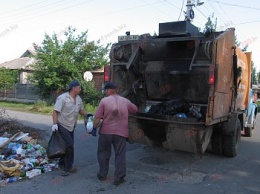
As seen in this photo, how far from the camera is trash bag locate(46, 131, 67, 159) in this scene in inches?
205

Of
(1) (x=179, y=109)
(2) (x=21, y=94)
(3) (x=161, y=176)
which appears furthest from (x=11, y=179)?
(2) (x=21, y=94)

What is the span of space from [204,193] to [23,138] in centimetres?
409

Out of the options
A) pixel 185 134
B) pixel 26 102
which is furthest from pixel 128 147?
pixel 26 102

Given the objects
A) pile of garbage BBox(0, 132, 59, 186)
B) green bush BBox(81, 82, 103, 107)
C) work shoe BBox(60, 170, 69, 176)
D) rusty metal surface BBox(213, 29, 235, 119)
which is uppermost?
rusty metal surface BBox(213, 29, 235, 119)

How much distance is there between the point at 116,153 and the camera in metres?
5.10

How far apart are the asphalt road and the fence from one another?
18242 millimetres

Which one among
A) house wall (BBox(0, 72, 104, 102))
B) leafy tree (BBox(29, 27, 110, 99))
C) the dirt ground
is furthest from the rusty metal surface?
house wall (BBox(0, 72, 104, 102))

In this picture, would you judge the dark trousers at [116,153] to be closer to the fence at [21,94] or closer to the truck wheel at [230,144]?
the truck wheel at [230,144]

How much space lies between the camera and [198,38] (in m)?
5.98

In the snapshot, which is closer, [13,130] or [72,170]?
[72,170]

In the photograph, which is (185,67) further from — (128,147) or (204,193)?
(204,193)

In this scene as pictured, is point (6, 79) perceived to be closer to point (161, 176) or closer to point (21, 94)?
point (21, 94)

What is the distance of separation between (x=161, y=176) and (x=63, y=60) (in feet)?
51.0

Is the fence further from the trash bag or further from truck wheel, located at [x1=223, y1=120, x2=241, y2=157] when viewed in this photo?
the trash bag
